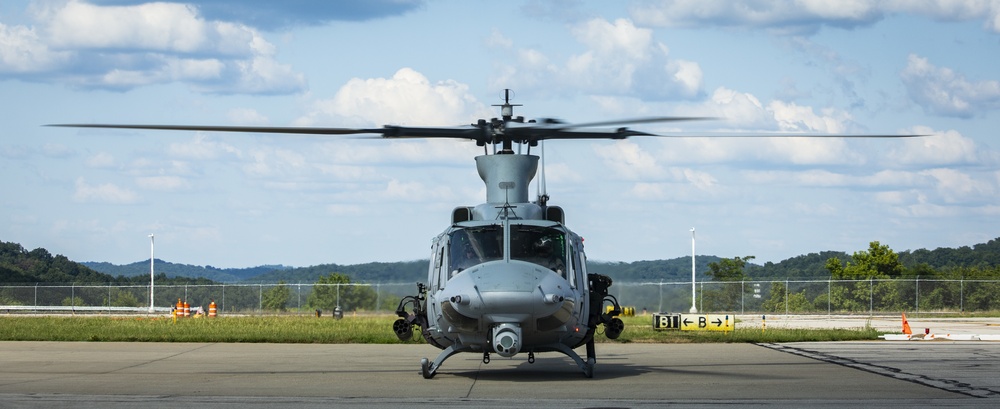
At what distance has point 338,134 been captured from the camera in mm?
16141

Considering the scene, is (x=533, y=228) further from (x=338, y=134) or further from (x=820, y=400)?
(x=820, y=400)

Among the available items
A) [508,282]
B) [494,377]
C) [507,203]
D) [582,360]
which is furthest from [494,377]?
[508,282]

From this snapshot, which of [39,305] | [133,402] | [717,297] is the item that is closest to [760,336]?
[133,402]

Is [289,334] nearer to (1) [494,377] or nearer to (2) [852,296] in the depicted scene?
(1) [494,377]

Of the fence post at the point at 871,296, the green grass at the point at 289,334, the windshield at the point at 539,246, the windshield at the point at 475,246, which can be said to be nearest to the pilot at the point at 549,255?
the windshield at the point at 539,246

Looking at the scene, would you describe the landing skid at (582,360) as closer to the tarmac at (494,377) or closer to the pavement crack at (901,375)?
the tarmac at (494,377)

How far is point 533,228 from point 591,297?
169 cm

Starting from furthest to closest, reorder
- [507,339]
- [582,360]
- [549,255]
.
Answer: [582,360], [549,255], [507,339]

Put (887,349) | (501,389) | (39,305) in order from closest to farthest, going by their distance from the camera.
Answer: (501,389), (887,349), (39,305)

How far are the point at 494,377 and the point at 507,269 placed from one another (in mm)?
2667

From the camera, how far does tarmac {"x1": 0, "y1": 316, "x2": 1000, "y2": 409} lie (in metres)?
13.7

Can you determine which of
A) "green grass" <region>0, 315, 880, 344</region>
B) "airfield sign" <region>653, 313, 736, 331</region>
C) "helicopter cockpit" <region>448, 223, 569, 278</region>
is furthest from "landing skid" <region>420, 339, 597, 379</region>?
"airfield sign" <region>653, 313, 736, 331</region>

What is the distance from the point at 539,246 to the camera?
53.5ft

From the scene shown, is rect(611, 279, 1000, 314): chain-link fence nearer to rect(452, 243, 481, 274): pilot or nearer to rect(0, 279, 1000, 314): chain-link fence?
rect(0, 279, 1000, 314): chain-link fence
